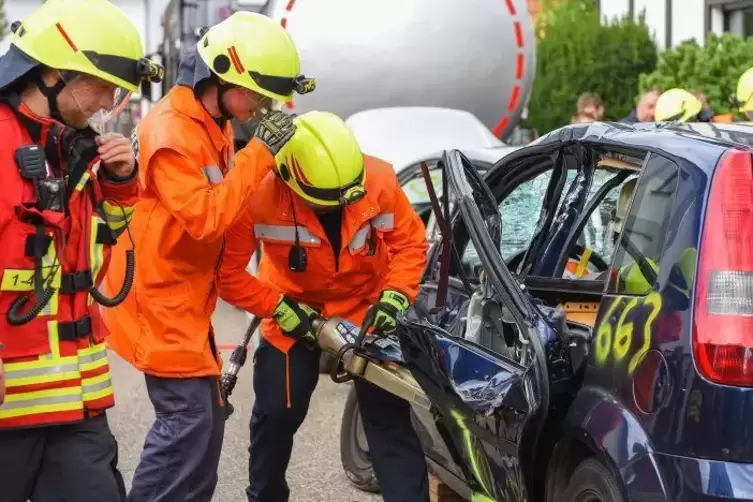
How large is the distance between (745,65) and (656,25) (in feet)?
18.2

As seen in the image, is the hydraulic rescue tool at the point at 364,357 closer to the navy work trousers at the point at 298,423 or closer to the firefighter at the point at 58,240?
the navy work trousers at the point at 298,423

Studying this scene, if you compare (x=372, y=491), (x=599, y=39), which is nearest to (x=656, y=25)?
(x=599, y=39)

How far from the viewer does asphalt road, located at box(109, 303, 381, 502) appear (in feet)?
20.1

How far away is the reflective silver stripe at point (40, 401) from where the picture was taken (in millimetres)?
3521

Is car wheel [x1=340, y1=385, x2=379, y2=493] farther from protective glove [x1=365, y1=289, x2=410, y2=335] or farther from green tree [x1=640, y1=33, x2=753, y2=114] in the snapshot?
green tree [x1=640, y1=33, x2=753, y2=114]

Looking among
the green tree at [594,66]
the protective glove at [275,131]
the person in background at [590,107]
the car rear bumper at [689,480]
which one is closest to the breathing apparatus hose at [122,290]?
the protective glove at [275,131]

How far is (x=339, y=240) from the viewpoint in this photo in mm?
5051

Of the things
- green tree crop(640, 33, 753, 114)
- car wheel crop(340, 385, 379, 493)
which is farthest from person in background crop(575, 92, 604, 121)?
car wheel crop(340, 385, 379, 493)

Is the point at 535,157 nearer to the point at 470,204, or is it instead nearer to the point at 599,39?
the point at 470,204

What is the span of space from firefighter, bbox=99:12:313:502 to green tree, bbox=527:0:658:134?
1396 centimetres

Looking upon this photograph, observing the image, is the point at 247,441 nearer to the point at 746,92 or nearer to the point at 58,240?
the point at 58,240

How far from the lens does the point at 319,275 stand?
5.05 meters

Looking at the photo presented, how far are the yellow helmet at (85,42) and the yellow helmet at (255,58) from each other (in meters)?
0.68

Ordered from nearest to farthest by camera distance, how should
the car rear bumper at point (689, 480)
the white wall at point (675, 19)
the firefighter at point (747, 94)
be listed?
1. the car rear bumper at point (689, 480)
2. the firefighter at point (747, 94)
3. the white wall at point (675, 19)
